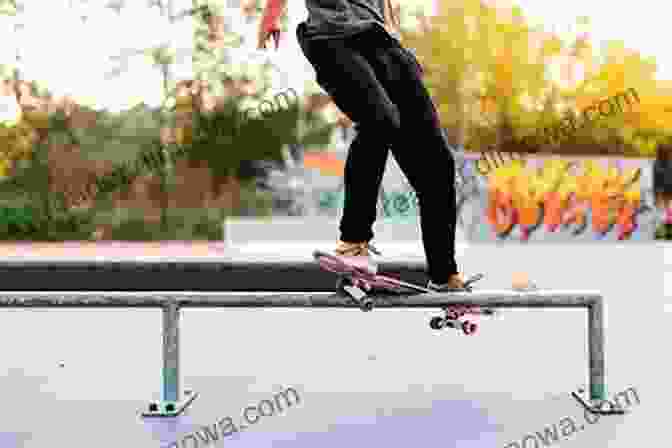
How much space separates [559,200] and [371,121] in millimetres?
16764

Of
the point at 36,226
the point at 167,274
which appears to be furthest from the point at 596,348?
the point at 36,226

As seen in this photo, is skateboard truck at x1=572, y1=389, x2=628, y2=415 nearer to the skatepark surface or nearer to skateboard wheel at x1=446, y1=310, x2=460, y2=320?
the skatepark surface

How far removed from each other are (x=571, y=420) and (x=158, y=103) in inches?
754

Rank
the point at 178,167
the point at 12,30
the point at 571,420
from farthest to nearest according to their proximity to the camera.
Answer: the point at 178,167 < the point at 12,30 < the point at 571,420

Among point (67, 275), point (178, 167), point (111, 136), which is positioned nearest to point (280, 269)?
point (67, 275)

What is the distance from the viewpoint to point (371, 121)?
2.55 m

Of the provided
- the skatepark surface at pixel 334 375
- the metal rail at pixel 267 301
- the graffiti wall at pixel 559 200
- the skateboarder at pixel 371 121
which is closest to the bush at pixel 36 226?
the graffiti wall at pixel 559 200

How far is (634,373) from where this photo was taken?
3.22m

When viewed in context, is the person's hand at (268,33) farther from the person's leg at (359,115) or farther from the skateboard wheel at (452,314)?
the skateboard wheel at (452,314)

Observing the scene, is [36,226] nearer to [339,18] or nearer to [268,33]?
[268,33]

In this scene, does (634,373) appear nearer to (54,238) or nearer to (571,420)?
(571,420)

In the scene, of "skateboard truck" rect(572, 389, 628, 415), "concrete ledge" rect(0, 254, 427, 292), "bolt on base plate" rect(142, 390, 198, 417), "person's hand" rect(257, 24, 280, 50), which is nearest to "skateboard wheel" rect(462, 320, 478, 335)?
"concrete ledge" rect(0, 254, 427, 292)

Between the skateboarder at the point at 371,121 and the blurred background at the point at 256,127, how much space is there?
29.9 ft

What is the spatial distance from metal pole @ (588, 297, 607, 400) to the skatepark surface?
0.12 m
